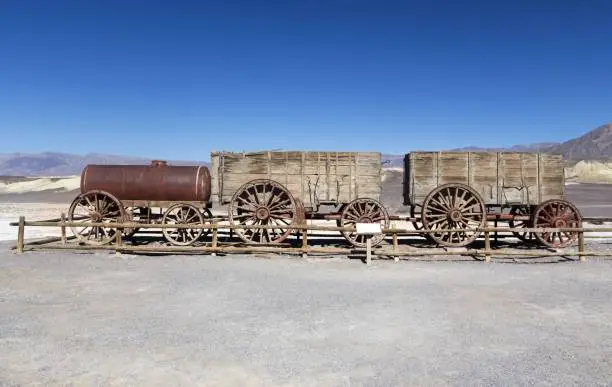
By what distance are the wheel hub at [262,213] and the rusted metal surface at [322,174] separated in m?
0.93

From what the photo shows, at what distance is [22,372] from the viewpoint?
17.0 ft

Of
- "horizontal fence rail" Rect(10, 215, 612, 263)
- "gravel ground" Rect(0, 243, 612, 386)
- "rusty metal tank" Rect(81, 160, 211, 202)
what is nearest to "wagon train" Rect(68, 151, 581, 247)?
"rusty metal tank" Rect(81, 160, 211, 202)

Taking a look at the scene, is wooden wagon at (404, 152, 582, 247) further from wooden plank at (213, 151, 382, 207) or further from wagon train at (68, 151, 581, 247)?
wooden plank at (213, 151, 382, 207)

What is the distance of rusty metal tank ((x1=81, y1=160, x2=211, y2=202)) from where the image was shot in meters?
14.2

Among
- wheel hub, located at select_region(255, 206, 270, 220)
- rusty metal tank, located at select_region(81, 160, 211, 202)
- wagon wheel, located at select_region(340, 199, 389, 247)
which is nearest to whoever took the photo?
wagon wheel, located at select_region(340, 199, 389, 247)

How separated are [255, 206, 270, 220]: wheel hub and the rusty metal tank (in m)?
1.91

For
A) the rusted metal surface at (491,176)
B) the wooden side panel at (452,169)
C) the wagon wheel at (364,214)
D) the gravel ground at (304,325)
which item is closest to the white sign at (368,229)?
the gravel ground at (304,325)

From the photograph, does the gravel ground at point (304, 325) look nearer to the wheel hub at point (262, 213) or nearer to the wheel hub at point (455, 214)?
the wheel hub at point (455, 214)

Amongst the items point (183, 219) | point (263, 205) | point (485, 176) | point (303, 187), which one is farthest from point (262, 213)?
point (485, 176)

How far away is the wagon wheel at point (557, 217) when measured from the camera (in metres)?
13.6

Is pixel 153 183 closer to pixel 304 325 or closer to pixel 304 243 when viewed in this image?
pixel 304 243

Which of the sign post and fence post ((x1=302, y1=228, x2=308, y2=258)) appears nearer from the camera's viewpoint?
the sign post

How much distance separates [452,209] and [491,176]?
5.27 feet

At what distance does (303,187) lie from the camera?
13.8 meters
